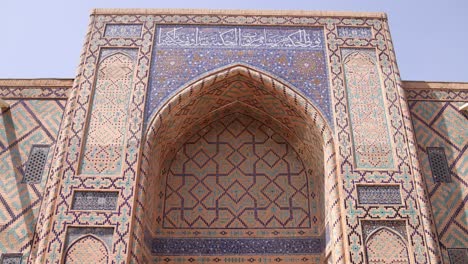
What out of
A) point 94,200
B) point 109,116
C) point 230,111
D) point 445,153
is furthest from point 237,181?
point 445,153

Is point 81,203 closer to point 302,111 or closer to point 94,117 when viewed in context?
point 94,117

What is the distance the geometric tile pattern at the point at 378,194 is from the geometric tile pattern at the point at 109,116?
97.9 inches

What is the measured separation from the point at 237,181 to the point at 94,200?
1797 millimetres

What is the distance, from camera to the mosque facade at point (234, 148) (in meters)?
4.98

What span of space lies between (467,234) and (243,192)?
246 centimetres

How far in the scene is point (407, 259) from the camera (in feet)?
15.7

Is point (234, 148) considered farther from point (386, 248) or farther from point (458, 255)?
point (458, 255)

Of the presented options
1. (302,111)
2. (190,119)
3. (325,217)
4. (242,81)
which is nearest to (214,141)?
(190,119)

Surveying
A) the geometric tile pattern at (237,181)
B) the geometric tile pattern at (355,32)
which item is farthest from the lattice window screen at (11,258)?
the geometric tile pattern at (355,32)

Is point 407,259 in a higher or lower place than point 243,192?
lower

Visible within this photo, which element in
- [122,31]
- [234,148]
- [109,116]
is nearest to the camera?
[109,116]

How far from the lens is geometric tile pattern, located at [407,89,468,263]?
527 centimetres

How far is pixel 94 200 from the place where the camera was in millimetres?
5004

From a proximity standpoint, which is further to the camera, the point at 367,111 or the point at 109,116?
the point at 367,111
